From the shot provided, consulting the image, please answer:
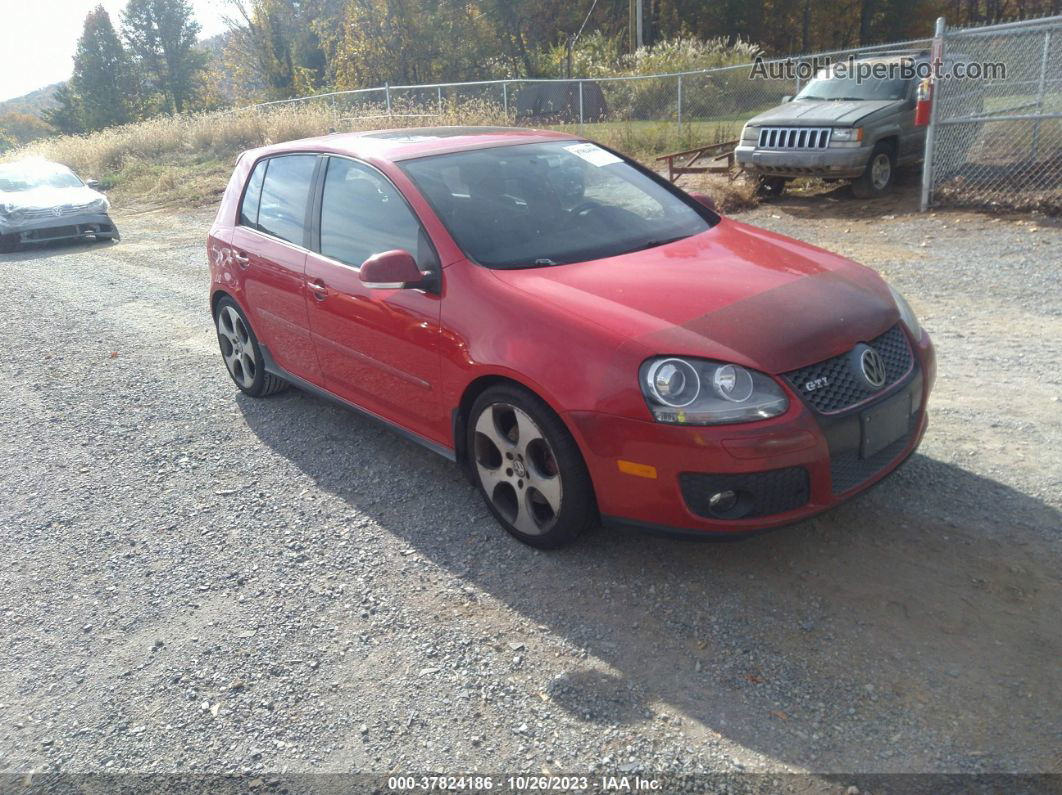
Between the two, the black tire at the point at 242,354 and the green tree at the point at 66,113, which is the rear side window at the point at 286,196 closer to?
the black tire at the point at 242,354

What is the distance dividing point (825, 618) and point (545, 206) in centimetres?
229

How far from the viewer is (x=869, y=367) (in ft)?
11.0

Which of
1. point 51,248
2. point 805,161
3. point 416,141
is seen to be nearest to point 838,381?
point 416,141

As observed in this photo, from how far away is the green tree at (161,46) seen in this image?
2852 inches

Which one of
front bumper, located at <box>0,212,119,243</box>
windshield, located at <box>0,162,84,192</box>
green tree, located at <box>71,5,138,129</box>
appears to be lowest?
front bumper, located at <box>0,212,119,243</box>

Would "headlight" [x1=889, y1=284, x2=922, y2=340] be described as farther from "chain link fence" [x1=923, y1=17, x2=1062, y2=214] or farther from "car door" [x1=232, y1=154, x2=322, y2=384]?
"chain link fence" [x1=923, y1=17, x2=1062, y2=214]

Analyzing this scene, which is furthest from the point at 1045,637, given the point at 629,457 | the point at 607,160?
the point at 607,160

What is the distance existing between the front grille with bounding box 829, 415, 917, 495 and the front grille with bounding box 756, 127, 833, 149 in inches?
324

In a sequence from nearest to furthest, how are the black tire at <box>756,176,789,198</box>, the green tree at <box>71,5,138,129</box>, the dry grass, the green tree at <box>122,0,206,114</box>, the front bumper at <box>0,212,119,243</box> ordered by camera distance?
the black tire at <box>756,176,789,198</box> < the front bumper at <box>0,212,119,243</box> < the dry grass < the green tree at <box>71,5,138,129</box> < the green tree at <box>122,0,206,114</box>

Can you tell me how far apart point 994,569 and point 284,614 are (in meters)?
2.80

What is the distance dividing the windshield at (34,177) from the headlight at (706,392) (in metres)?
15.0

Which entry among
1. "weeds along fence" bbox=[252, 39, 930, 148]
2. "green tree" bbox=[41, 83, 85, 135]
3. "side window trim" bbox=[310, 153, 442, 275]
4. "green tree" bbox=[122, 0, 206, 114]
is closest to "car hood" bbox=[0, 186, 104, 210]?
"weeds along fence" bbox=[252, 39, 930, 148]

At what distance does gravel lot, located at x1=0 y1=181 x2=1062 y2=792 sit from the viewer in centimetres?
268

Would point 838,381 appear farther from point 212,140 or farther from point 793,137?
point 212,140
